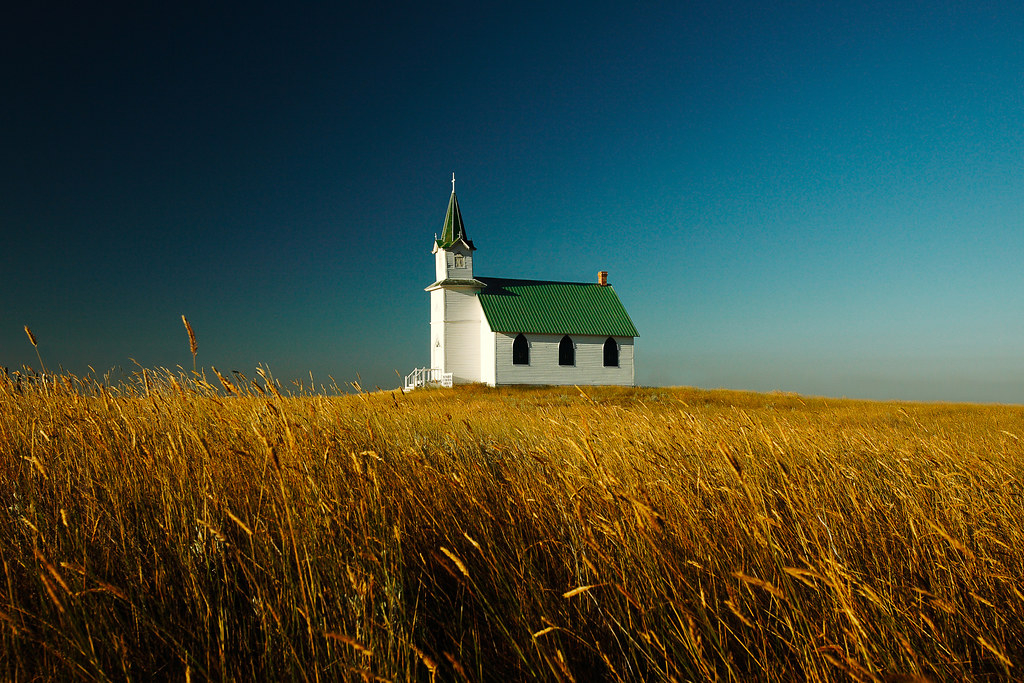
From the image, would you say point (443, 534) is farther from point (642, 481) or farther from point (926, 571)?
point (926, 571)

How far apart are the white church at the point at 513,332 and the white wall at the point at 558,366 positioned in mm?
53

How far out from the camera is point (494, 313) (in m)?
29.5

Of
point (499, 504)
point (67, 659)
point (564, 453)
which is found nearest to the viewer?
point (67, 659)

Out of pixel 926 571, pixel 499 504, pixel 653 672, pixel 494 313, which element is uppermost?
pixel 494 313

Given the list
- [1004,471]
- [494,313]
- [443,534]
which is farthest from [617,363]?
[443,534]

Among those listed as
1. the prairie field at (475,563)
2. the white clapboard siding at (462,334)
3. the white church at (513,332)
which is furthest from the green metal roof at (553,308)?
the prairie field at (475,563)

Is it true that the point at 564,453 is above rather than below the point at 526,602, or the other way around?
above

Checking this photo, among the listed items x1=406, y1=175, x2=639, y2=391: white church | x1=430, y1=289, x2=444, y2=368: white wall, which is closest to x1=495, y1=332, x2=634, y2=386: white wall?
x1=406, y1=175, x2=639, y2=391: white church

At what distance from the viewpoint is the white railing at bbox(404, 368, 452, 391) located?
2938 centimetres

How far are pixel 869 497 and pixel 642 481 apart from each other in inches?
70.7

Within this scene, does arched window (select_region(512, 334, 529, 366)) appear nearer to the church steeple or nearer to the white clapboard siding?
the white clapboard siding

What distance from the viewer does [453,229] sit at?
3130 centimetres

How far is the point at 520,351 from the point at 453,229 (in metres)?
8.11

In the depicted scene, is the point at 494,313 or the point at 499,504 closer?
the point at 499,504
